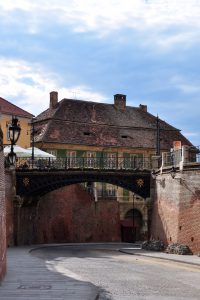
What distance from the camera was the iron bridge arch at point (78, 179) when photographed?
44062 millimetres

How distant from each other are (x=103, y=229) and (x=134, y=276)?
38.8m

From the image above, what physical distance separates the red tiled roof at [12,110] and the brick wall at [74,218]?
835 cm

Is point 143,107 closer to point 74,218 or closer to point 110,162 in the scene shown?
point 74,218

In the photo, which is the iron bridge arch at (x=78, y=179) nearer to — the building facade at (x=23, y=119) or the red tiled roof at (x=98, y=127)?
the building facade at (x=23, y=119)

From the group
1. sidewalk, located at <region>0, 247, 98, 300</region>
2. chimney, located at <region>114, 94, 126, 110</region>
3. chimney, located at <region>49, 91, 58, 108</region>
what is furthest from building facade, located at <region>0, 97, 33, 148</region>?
sidewalk, located at <region>0, 247, 98, 300</region>

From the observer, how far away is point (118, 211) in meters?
61.1

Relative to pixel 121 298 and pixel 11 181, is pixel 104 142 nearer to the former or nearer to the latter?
pixel 11 181

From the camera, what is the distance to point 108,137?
6456 cm

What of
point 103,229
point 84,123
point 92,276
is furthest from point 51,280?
point 84,123

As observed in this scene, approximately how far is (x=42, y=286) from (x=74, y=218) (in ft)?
136

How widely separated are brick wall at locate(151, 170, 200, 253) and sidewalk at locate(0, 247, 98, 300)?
1536 centimetres

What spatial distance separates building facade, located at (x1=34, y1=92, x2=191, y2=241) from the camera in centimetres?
6122

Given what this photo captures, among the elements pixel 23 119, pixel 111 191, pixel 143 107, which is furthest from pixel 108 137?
pixel 143 107

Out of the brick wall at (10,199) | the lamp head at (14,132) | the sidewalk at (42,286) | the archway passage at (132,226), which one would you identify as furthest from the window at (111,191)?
the lamp head at (14,132)
